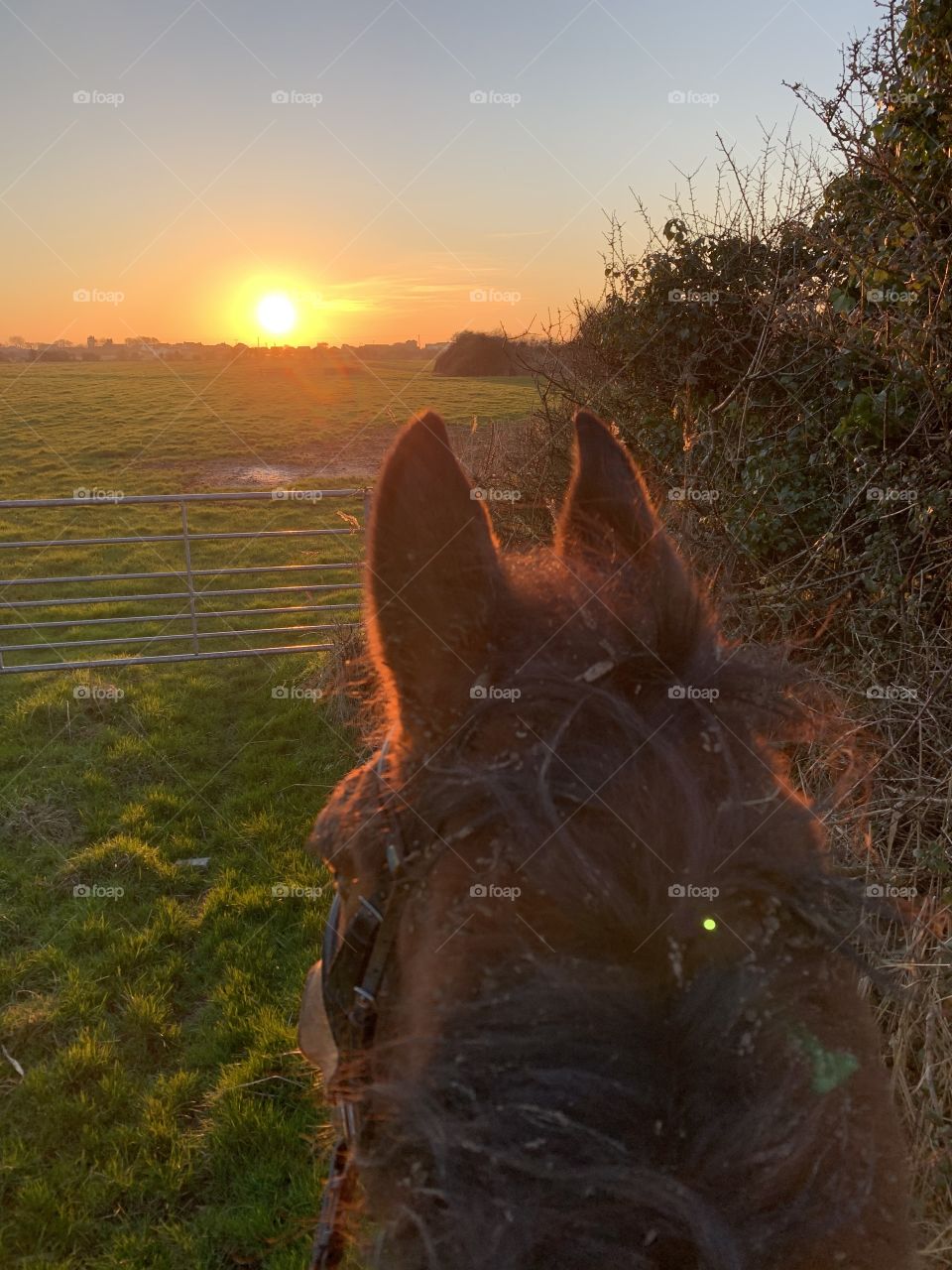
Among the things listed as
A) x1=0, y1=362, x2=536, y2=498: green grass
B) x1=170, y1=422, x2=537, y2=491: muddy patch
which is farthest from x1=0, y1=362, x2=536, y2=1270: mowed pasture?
x1=170, y1=422, x2=537, y2=491: muddy patch

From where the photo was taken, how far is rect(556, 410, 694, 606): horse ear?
1277 millimetres

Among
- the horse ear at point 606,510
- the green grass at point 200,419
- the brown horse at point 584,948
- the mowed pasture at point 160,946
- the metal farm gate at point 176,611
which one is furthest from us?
the green grass at point 200,419

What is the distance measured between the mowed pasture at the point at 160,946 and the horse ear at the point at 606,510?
120cm

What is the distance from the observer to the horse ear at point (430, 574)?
1.10m

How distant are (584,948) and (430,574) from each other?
0.52 meters

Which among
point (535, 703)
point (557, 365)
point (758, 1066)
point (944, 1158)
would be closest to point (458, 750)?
point (535, 703)

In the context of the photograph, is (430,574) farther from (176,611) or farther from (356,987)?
(176,611)

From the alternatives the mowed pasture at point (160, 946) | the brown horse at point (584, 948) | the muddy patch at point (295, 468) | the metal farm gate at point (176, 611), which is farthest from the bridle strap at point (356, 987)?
the muddy patch at point (295, 468)

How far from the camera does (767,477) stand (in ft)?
18.2

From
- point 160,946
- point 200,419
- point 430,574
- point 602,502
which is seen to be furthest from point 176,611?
point 200,419

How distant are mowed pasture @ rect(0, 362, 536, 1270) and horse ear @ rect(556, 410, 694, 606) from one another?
1.20 m

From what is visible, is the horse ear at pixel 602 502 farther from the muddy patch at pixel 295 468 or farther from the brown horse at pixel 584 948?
the muddy patch at pixel 295 468

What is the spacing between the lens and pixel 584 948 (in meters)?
0.91

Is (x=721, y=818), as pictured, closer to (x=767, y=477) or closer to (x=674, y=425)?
(x=767, y=477)
